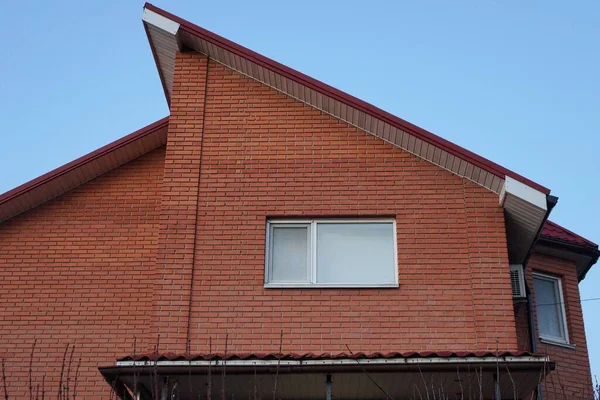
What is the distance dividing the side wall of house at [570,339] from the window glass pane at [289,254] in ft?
12.5

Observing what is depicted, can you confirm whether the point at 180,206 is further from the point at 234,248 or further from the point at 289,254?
the point at 289,254

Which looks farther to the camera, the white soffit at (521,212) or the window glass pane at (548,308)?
the window glass pane at (548,308)

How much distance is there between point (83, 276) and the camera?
42.6ft

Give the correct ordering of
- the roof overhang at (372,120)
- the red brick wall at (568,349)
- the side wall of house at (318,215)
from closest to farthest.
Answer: the side wall of house at (318,215) → the roof overhang at (372,120) → the red brick wall at (568,349)

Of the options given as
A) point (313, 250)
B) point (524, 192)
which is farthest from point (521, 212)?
point (313, 250)

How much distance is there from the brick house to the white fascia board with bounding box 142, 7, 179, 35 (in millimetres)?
17

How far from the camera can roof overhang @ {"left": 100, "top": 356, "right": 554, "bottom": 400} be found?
954 cm

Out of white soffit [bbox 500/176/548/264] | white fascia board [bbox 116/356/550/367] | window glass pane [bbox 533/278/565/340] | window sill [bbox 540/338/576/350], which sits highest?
white soffit [bbox 500/176/548/264]

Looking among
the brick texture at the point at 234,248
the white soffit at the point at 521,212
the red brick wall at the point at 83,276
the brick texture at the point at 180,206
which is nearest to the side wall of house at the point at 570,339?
the white soffit at the point at 521,212

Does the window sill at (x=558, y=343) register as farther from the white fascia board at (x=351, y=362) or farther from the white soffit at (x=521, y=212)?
the white fascia board at (x=351, y=362)

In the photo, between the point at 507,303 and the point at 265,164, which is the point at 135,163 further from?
the point at 507,303

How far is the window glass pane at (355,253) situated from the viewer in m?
11.6

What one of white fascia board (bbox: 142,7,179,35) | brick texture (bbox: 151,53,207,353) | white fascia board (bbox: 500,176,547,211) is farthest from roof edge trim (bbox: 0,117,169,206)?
white fascia board (bbox: 500,176,547,211)

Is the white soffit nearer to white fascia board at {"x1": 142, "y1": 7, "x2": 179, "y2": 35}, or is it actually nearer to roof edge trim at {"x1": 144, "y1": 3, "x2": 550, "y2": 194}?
roof edge trim at {"x1": 144, "y1": 3, "x2": 550, "y2": 194}
